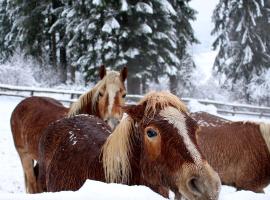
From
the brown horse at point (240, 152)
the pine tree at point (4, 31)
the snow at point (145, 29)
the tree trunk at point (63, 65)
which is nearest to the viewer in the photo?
the brown horse at point (240, 152)

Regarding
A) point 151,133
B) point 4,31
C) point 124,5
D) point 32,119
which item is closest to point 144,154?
point 151,133

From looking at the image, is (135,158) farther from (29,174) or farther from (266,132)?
(266,132)

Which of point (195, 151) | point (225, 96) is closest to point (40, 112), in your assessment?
point (195, 151)

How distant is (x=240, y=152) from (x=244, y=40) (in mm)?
18937

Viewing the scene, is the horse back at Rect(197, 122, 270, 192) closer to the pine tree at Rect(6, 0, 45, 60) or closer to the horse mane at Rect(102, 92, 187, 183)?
the horse mane at Rect(102, 92, 187, 183)

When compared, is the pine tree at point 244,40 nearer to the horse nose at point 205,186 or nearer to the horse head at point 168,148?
the horse head at point 168,148

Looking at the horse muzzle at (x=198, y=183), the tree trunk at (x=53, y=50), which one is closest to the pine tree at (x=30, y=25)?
the tree trunk at (x=53, y=50)

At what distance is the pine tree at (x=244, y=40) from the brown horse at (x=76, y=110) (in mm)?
19530

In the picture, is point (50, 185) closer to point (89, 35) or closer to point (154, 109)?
point (154, 109)

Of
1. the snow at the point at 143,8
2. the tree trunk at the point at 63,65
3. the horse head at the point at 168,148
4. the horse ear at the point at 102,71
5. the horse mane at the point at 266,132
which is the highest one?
the snow at the point at 143,8

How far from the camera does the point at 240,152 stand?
6.52m

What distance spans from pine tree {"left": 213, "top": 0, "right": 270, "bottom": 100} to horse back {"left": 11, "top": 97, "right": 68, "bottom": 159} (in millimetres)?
19614

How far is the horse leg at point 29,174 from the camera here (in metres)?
5.94

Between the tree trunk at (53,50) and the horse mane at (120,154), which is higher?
the tree trunk at (53,50)
